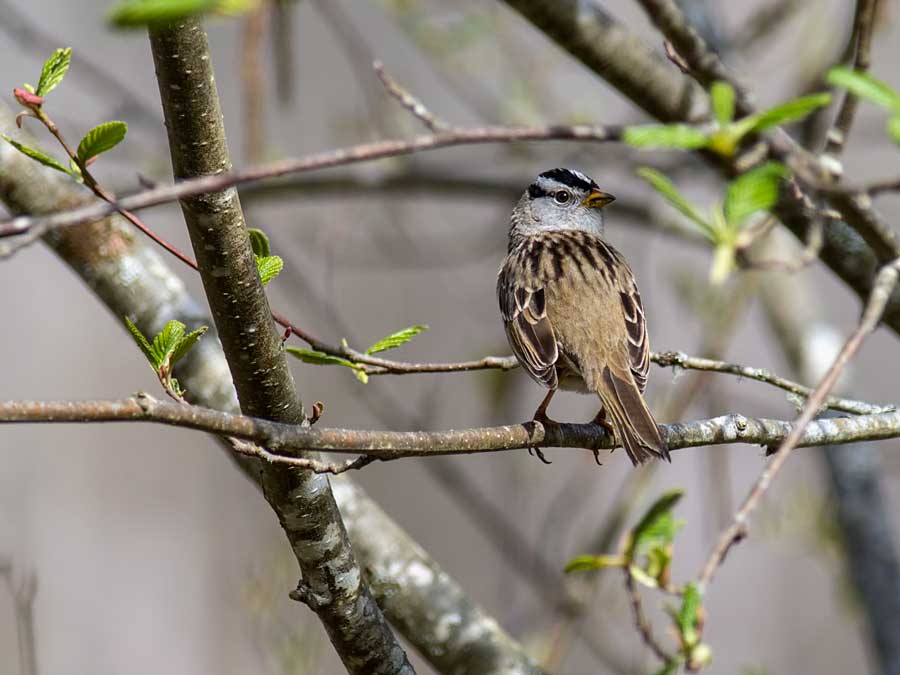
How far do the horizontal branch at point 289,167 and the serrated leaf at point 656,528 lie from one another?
1.41 meters

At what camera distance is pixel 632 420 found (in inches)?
111

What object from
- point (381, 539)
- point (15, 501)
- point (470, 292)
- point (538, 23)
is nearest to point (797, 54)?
point (470, 292)

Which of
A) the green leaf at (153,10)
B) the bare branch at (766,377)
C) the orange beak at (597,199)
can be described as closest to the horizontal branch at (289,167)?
the green leaf at (153,10)

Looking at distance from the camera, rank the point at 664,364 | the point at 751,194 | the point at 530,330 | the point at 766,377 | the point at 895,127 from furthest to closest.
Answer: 1. the point at 530,330
2. the point at 664,364
3. the point at 766,377
4. the point at 751,194
5. the point at 895,127

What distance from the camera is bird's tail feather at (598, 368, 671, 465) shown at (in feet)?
8.45

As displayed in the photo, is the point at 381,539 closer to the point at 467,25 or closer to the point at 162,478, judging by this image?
the point at 467,25

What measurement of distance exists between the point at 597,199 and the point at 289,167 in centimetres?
337

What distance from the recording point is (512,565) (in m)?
5.86

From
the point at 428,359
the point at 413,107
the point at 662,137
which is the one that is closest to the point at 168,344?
the point at 413,107

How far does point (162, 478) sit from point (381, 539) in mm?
4445

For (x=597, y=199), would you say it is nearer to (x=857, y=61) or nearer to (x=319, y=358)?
(x=857, y=61)

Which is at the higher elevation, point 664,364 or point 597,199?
point 597,199

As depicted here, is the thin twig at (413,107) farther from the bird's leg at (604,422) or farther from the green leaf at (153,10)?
the bird's leg at (604,422)

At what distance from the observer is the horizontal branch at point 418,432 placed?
148cm
